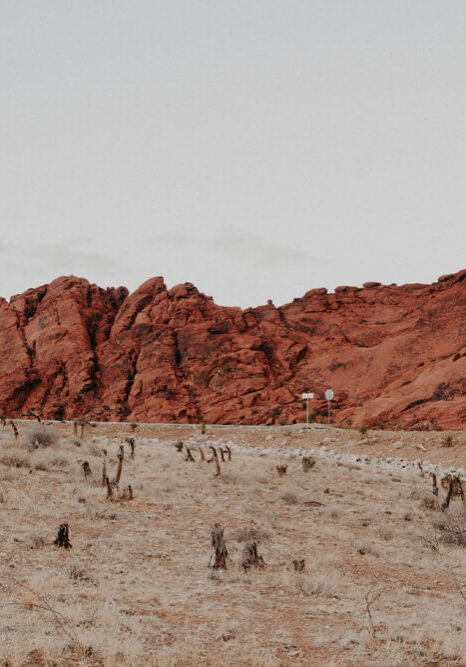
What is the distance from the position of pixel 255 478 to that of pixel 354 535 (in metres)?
6.96

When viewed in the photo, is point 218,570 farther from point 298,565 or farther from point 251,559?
point 298,565

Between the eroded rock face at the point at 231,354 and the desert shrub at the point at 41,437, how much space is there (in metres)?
31.5

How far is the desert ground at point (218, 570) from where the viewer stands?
603 cm

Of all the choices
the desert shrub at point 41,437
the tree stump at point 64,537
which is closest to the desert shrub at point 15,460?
the desert shrub at point 41,437

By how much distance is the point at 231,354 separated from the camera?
2470 inches

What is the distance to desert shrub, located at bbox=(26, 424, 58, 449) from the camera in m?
20.2

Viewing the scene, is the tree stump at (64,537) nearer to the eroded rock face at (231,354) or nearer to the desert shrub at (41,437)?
the desert shrub at (41,437)

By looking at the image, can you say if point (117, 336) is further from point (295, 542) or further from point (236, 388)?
point (295, 542)

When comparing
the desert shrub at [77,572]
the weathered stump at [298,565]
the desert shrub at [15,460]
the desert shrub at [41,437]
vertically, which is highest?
the desert shrub at [41,437]

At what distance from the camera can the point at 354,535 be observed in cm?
1268

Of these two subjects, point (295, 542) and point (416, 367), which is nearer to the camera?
point (295, 542)

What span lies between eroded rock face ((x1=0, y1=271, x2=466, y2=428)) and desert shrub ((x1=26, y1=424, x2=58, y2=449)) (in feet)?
103

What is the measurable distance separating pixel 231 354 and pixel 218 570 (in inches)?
2111

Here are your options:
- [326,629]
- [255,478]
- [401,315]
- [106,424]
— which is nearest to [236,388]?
[106,424]
